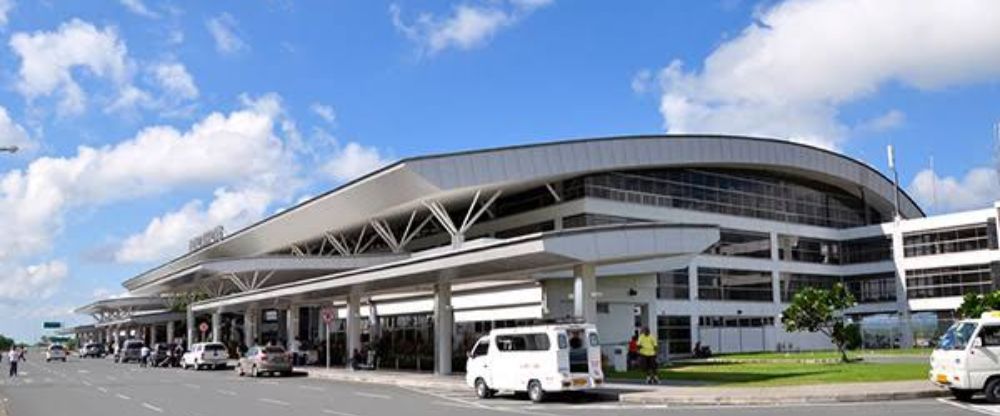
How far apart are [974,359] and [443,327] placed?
21.6 meters

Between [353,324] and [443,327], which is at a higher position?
[353,324]

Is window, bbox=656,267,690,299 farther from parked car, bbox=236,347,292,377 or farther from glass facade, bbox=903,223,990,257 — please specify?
parked car, bbox=236,347,292,377

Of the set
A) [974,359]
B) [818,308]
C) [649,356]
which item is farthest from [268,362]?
[974,359]

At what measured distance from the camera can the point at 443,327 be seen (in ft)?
129

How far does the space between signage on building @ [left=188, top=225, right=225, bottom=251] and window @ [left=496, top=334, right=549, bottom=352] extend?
57271 mm

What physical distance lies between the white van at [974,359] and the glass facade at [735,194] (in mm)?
33061

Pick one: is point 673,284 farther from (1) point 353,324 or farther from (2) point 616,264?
(2) point 616,264

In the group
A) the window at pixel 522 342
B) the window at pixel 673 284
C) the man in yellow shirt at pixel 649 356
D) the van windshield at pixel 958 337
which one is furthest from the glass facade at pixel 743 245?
the van windshield at pixel 958 337

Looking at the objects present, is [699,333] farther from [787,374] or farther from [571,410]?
[571,410]

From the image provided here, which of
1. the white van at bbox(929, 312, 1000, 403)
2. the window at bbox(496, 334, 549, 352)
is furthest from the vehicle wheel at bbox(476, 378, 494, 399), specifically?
the white van at bbox(929, 312, 1000, 403)

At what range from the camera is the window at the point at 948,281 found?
64.0 meters

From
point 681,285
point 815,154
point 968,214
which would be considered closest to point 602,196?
point 681,285

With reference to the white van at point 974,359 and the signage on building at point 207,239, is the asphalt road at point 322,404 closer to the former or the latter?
the white van at point 974,359

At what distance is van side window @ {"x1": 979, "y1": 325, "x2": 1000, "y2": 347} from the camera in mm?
21859
